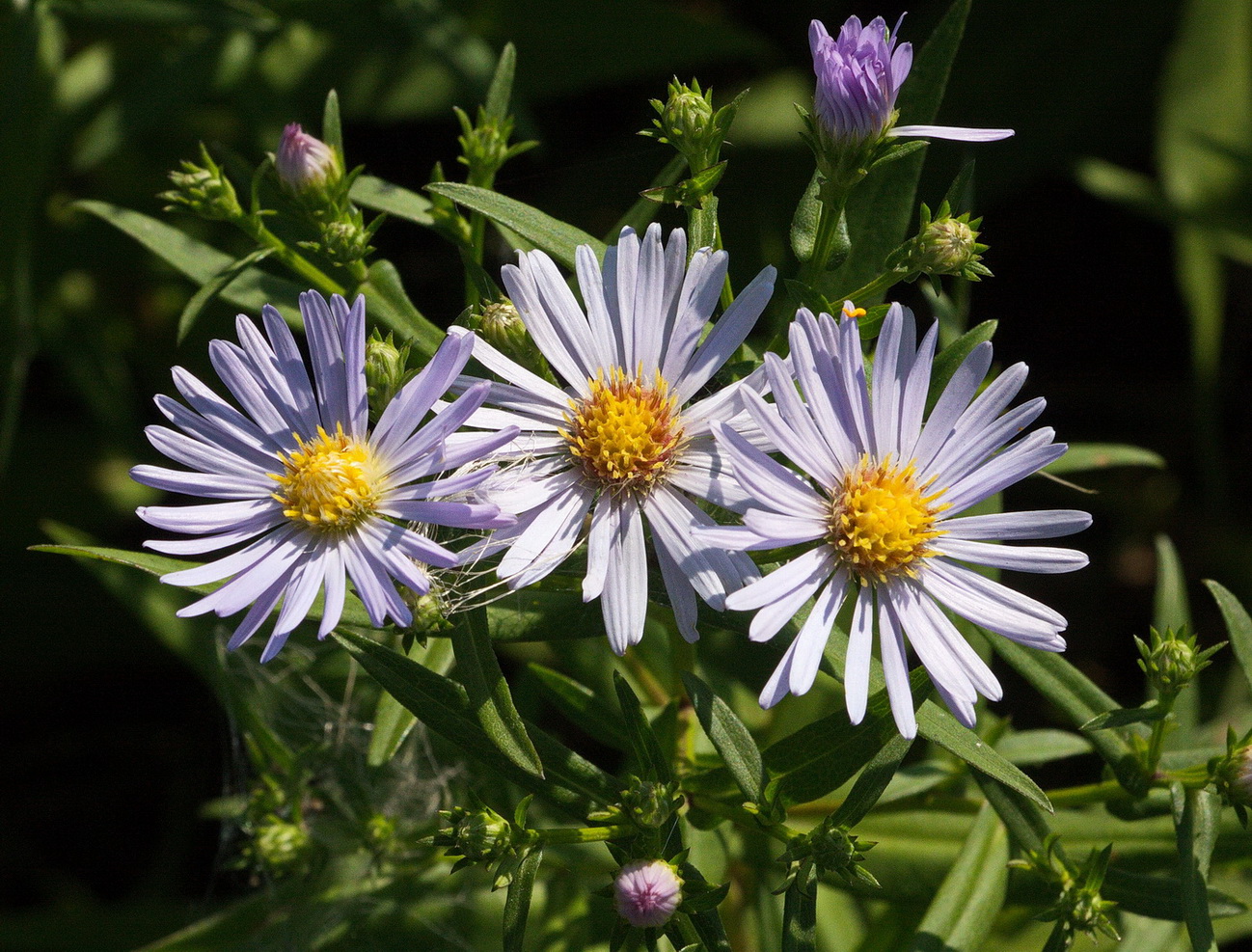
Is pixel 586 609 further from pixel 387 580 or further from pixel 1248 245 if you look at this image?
pixel 1248 245

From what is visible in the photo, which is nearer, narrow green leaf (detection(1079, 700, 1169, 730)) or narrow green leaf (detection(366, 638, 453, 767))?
narrow green leaf (detection(1079, 700, 1169, 730))

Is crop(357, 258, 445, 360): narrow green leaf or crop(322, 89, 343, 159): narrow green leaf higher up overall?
crop(322, 89, 343, 159): narrow green leaf

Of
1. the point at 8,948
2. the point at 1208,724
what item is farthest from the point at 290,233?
the point at 1208,724

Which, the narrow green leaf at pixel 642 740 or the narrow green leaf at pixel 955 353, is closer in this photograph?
the narrow green leaf at pixel 642 740

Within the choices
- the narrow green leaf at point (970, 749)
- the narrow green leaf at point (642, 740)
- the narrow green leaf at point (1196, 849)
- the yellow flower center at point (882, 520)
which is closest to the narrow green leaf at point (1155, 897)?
the narrow green leaf at point (1196, 849)

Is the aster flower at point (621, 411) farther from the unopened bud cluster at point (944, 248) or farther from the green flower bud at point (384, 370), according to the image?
the unopened bud cluster at point (944, 248)

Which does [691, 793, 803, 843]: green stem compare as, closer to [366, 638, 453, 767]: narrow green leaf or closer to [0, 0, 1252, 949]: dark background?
[366, 638, 453, 767]: narrow green leaf

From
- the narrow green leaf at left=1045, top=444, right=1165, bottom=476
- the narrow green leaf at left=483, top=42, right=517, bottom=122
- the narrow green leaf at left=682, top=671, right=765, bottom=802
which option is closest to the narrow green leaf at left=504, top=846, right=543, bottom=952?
the narrow green leaf at left=682, top=671, right=765, bottom=802
